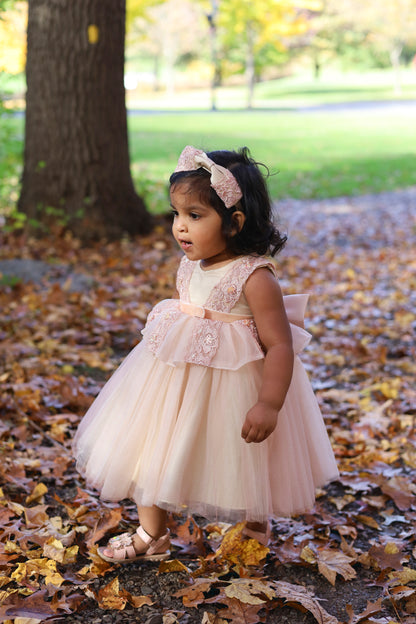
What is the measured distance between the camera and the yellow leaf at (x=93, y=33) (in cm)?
716

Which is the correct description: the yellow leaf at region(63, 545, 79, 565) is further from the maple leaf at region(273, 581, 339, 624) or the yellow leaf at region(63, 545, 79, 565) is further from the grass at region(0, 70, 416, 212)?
the grass at region(0, 70, 416, 212)

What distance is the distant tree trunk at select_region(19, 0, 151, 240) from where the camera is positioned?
7.16m

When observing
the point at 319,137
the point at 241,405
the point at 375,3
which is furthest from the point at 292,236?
the point at 375,3

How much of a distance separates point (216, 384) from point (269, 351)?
0.21 metres

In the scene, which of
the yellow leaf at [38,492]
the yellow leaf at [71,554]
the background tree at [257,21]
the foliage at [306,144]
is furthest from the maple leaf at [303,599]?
the background tree at [257,21]

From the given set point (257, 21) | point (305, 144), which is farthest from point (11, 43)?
point (257, 21)

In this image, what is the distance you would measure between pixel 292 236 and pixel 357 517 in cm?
718

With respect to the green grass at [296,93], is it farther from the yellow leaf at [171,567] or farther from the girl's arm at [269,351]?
the yellow leaf at [171,567]

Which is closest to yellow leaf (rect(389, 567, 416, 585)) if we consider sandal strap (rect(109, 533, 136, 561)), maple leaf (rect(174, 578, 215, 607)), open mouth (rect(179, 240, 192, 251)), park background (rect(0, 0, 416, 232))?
maple leaf (rect(174, 578, 215, 607))

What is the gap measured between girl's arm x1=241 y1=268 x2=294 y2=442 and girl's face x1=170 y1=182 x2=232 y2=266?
0.58 ft

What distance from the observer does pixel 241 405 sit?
7.72ft

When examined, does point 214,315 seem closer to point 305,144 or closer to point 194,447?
point 194,447

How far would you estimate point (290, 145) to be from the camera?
20219 mm

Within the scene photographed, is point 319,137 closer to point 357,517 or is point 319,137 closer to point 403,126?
point 403,126
